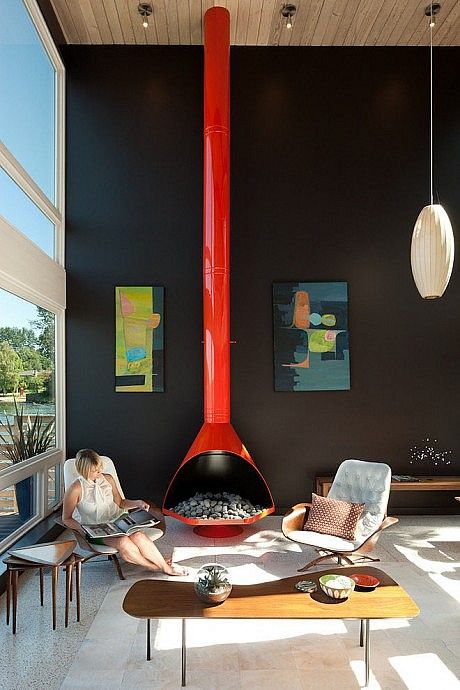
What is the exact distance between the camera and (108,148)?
6.66 metres

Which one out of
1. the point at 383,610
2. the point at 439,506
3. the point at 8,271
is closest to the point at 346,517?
the point at 383,610

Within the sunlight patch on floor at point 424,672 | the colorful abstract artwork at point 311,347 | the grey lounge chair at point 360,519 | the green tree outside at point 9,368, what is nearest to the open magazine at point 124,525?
the grey lounge chair at point 360,519

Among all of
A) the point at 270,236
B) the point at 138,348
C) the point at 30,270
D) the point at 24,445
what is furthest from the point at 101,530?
the point at 270,236

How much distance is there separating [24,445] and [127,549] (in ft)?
4.69

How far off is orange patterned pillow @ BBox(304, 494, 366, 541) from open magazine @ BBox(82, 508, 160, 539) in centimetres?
123

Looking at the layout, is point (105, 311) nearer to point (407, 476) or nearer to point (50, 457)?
point (50, 457)

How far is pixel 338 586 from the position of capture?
316 cm

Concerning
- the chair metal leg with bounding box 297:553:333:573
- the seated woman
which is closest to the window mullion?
the seated woman

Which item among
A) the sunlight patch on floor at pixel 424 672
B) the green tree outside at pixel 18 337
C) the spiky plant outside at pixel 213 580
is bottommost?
the sunlight patch on floor at pixel 424 672

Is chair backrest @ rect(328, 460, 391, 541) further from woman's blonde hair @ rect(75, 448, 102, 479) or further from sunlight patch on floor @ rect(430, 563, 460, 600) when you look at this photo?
woman's blonde hair @ rect(75, 448, 102, 479)

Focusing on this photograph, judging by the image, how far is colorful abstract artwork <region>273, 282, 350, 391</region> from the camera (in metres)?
6.55

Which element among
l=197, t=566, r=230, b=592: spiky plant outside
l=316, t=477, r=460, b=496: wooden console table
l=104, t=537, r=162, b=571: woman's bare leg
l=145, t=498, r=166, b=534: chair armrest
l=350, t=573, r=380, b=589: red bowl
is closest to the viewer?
l=197, t=566, r=230, b=592: spiky plant outside

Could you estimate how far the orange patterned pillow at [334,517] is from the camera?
4.74 m

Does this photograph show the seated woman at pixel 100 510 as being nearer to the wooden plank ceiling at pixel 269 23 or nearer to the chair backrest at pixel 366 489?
the chair backrest at pixel 366 489
